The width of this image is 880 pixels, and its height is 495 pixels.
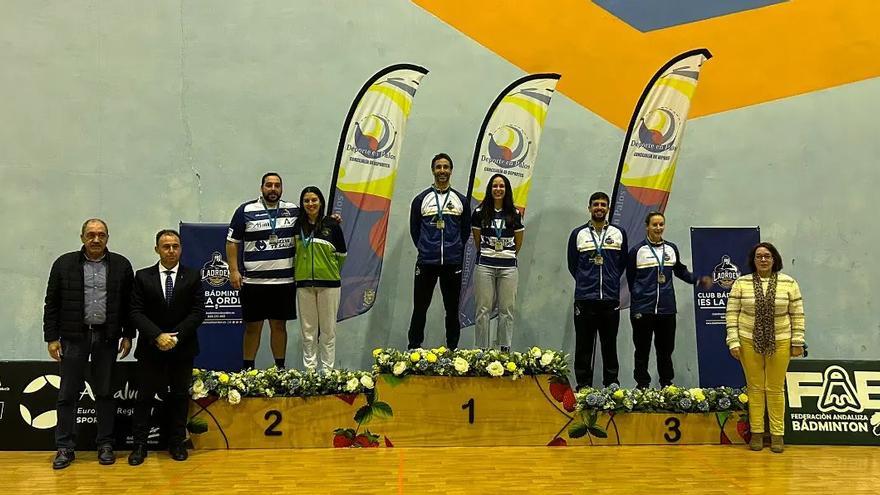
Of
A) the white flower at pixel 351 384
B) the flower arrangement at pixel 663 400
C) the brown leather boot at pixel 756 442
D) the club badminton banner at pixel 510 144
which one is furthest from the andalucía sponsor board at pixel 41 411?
the brown leather boot at pixel 756 442

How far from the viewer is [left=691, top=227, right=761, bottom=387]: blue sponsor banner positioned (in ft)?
16.1

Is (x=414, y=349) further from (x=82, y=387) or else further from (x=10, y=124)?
(x=10, y=124)

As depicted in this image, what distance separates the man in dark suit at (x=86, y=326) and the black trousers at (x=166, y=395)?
0.18 meters

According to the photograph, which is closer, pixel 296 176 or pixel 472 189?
pixel 472 189

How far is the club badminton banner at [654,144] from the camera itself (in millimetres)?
5188

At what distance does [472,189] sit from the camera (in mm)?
5117

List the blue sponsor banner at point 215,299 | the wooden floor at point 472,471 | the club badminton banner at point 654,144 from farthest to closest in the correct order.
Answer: the club badminton banner at point 654,144 → the blue sponsor banner at point 215,299 → the wooden floor at point 472,471

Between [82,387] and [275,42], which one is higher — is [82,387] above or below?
below

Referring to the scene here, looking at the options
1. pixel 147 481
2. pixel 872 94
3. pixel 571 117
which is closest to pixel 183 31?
pixel 571 117

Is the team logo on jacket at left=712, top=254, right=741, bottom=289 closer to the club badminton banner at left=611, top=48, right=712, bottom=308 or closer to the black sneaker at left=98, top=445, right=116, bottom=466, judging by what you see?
the club badminton banner at left=611, top=48, right=712, bottom=308

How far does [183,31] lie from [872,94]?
6.21 m

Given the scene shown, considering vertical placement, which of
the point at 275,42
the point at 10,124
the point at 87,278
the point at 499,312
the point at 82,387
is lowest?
the point at 82,387

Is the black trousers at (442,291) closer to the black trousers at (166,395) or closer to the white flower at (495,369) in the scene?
the white flower at (495,369)

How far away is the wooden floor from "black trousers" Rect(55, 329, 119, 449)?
20 cm
